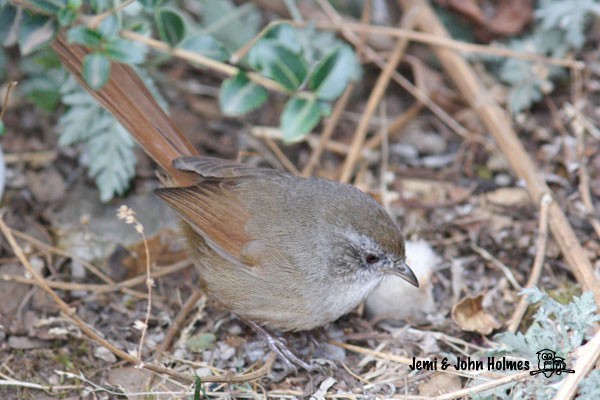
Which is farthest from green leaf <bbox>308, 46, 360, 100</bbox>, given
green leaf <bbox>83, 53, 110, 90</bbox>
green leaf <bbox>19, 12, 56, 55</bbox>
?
green leaf <bbox>19, 12, 56, 55</bbox>

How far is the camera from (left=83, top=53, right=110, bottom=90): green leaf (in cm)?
375

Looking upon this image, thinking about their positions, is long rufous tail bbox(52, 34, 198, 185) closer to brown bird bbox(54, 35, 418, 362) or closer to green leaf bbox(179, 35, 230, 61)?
brown bird bbox(54, 35, 418, 362)

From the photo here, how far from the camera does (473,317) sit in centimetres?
415

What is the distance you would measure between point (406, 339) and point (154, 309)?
138 centimetres

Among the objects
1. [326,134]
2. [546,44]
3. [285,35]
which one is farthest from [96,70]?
[546,44]

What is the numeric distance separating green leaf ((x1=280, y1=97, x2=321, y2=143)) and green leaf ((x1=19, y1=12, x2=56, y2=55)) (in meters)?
1.31

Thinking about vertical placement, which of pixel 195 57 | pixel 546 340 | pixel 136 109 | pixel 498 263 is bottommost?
pixel 498 263

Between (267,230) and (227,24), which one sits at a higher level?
(227,24)

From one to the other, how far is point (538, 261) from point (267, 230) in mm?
1479

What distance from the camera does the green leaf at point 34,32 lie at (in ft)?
12.4

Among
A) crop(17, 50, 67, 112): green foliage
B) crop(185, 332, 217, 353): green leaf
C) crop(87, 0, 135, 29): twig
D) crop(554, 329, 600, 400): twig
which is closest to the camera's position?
crop(554, 329, 600, 400): twig

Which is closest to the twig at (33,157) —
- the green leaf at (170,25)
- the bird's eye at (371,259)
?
the green leaf at (170,25)

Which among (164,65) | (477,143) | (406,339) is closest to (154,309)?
(406,339)

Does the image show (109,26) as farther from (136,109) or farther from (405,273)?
→ (405,273)
